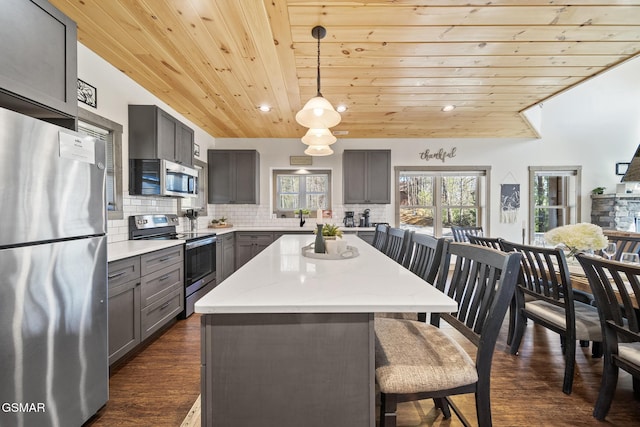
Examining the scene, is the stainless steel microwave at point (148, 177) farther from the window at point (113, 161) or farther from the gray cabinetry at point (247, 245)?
the gray cabinetry at point (247, 245)

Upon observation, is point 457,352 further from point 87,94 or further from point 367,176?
point 367,176

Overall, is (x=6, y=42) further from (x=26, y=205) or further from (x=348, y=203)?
(x=348, y=203)

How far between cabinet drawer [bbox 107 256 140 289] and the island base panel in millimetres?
1354

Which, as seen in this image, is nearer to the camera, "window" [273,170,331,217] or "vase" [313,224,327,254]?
"vase" [313,224,327,254]

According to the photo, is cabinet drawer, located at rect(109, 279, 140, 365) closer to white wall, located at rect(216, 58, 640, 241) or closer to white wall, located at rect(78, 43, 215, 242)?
white wall, located at rect(78, 43, 215, 242)

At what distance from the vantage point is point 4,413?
3.69 ft

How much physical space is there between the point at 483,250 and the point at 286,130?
4.10 meters

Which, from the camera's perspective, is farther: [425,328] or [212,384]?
[425,328]

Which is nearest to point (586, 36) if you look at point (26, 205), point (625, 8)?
point (625, 8)

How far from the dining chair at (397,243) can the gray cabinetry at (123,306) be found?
2071 mm

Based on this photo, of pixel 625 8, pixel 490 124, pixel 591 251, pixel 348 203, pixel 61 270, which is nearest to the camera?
pixel 61 270

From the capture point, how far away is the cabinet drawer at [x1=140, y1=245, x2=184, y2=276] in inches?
87.8

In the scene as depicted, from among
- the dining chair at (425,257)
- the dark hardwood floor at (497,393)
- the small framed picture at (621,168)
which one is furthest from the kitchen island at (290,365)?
the small framed picture at (621,168)

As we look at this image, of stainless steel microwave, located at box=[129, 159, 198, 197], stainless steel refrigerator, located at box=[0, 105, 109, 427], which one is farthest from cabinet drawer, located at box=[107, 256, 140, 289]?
stainless steel microwave, located at box=[129, 159, 198, 197]
